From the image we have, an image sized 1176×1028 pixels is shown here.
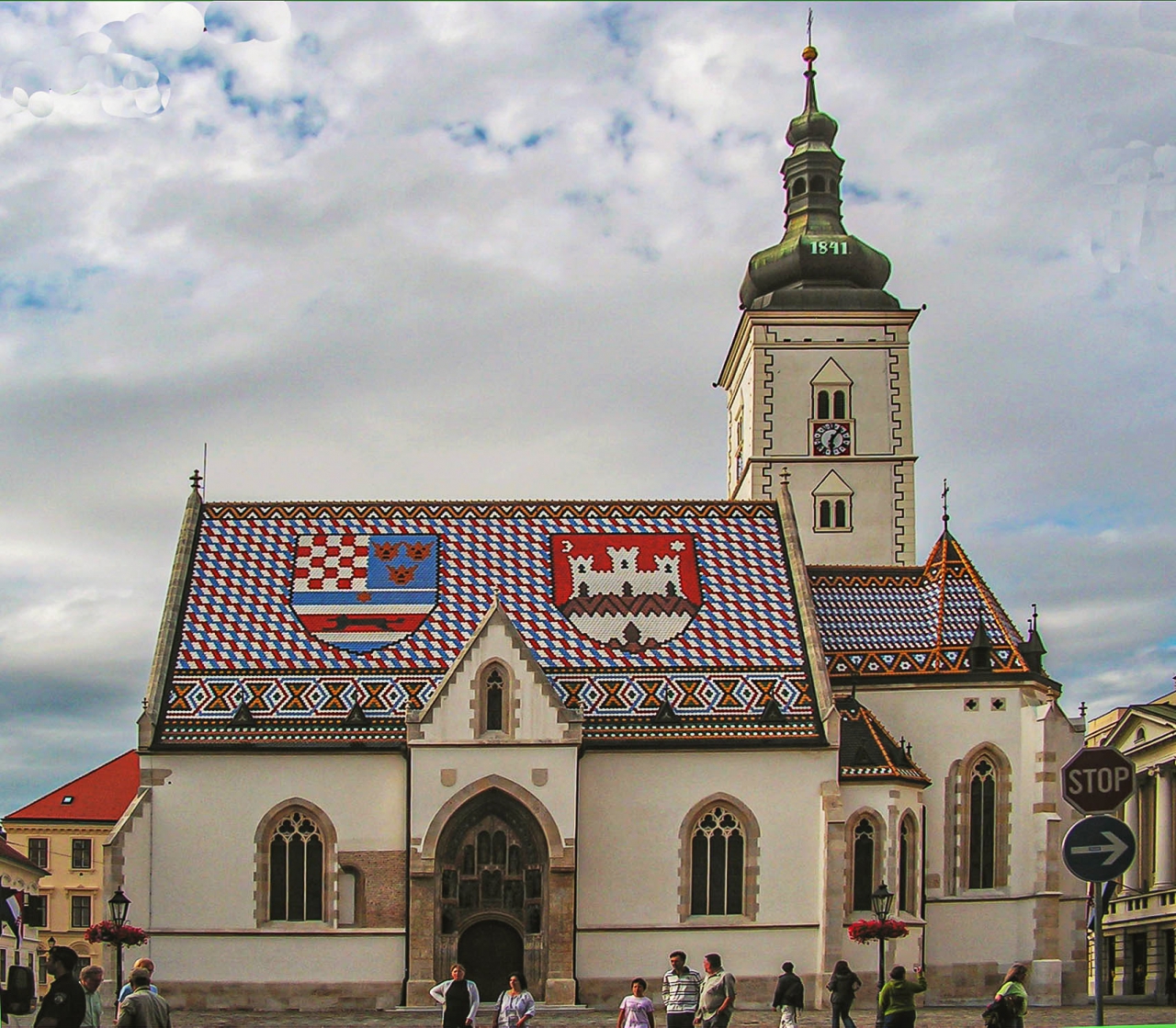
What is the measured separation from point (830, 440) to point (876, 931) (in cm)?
2569

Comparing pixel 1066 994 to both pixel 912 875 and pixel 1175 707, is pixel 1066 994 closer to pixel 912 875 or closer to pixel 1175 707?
pixel 912 875

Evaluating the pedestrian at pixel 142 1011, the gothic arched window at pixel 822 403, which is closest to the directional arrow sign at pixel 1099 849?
the pedestrian at pixel 142 1011

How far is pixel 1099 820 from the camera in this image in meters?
16.4

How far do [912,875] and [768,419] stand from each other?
2184 cm

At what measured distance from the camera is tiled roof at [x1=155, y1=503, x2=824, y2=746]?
151 ft

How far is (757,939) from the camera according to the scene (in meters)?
44.6

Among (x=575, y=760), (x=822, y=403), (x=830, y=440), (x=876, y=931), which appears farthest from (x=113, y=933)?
(x=822, y=403)

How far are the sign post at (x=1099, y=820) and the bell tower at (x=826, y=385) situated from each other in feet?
146

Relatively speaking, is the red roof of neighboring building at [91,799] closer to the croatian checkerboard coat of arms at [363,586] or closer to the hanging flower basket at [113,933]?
the croatian checkerboard coat of arms at [363,586]

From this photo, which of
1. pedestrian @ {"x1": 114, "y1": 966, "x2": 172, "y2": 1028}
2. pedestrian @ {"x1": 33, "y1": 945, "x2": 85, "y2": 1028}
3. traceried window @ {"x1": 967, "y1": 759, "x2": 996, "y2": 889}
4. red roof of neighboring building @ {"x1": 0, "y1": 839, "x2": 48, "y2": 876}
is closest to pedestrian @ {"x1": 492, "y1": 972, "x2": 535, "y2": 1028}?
pedestrian @ {"x1": 114, "y1": 966, "x2": 172, "y2": 1028}

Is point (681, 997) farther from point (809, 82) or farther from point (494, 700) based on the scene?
point (809, 82)

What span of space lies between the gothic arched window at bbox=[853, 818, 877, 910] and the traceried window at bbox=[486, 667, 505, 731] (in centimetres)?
960

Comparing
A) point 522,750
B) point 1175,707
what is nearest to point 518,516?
point 522,750

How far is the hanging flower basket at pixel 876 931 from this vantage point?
40.7 m
